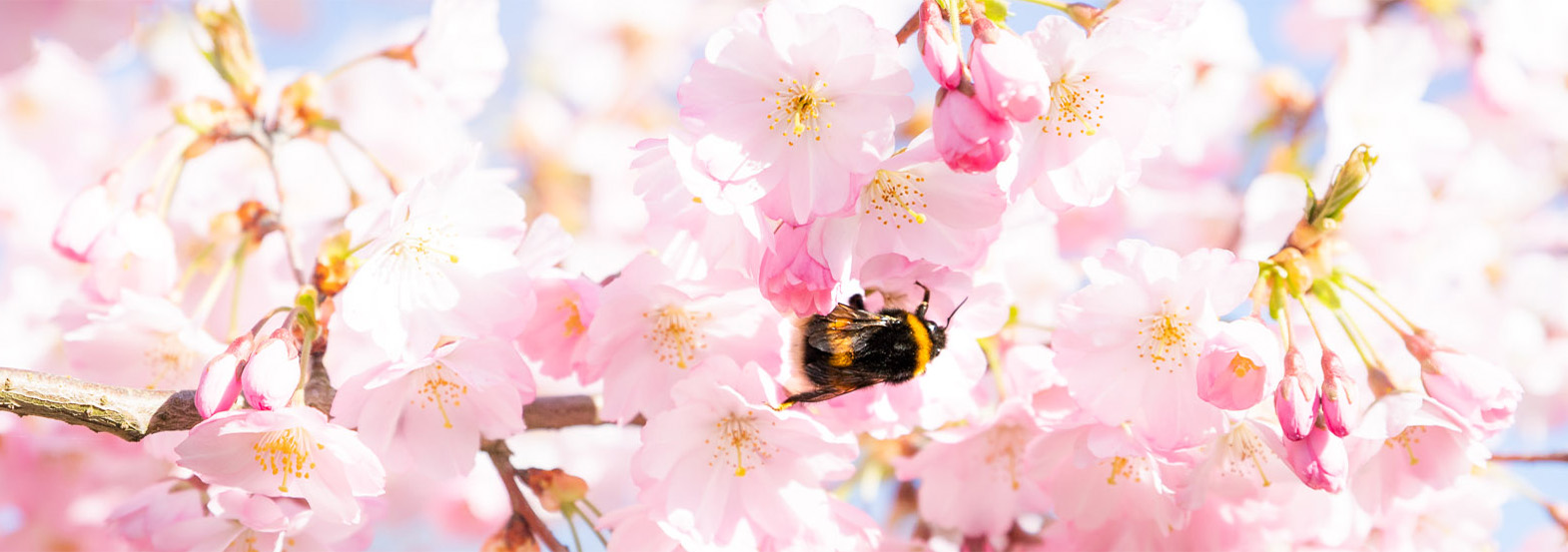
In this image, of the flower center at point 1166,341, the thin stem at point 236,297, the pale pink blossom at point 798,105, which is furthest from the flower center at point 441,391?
the flower center at point 1166,341

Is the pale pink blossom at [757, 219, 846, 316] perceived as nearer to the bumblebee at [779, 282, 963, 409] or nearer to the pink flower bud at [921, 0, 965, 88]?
the bumblebee at [779, 282, 963, 409]

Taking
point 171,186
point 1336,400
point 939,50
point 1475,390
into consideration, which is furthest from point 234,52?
point 1475,390

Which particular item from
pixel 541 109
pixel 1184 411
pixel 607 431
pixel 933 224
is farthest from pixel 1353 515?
pixel 541 109

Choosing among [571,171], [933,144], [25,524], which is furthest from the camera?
[571,171]

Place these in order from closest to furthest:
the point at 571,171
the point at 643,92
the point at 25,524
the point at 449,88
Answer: the point at 449,88 → the point at 25,524 → the point at 571,171 → the point at 643,92

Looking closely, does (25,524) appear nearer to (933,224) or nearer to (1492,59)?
(933,224)

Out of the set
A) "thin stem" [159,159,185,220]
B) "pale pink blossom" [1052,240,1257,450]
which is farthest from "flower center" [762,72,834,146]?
"thin stem" [159,159,185,220]

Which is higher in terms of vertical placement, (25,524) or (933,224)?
(933,224)
